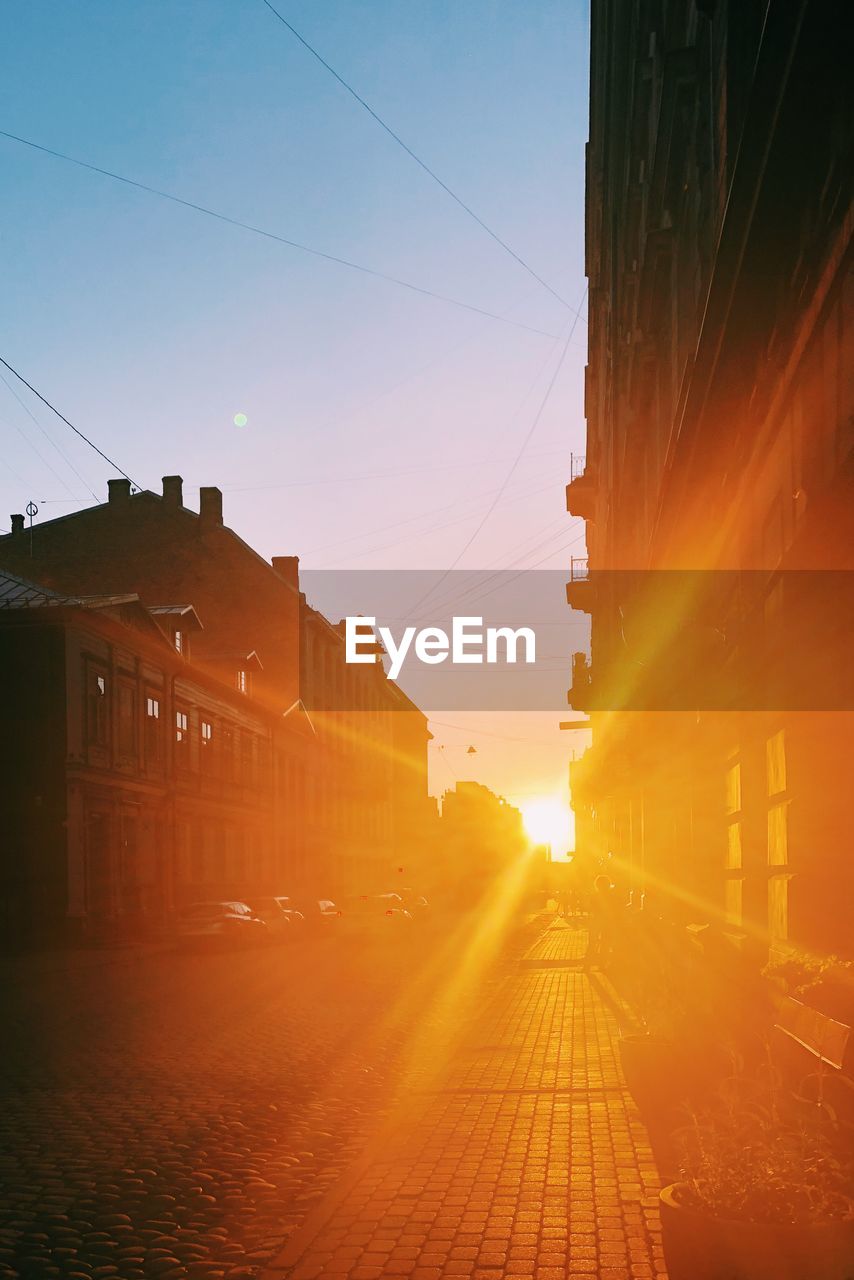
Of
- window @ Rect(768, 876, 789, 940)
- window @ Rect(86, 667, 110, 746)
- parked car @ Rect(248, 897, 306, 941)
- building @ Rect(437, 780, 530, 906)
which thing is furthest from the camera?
building @ Rect(437, 780, 530, 906)

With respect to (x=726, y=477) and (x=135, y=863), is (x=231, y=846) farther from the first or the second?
(x=726, y=477)

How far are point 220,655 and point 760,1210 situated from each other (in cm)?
4627

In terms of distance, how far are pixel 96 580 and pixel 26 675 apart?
1972cm

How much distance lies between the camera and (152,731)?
39.0 metres

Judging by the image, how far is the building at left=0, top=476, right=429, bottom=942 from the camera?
41.8m

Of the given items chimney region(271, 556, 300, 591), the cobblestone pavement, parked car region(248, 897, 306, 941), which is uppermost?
chimney region(271, 556, 300, 591)

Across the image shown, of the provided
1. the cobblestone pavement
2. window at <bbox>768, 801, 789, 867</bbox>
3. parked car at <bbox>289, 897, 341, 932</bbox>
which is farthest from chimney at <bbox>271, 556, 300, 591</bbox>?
window at <bbox>768, 801, 789, 867</bbox>

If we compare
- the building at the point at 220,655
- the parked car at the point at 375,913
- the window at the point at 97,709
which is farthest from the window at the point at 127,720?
the parked car at the point at 375,913

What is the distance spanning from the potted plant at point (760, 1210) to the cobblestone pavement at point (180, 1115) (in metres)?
2.66

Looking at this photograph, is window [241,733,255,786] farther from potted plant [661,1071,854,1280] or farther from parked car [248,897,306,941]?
potted plant [661,1071,854,1280]

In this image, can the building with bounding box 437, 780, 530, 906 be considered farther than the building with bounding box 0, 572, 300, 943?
Yes

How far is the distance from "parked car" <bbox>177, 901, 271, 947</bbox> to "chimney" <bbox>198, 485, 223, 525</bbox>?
23873 millimetres

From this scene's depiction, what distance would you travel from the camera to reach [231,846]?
48.3 m

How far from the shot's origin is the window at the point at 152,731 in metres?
38.5
